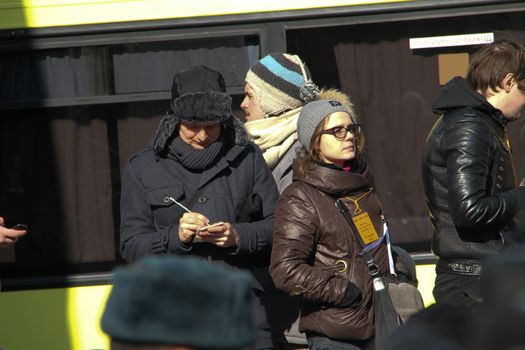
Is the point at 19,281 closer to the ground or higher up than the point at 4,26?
closer to the ground

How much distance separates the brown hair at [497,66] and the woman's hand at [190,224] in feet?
4.20

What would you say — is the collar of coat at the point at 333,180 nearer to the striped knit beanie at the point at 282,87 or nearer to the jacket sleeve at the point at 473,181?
the jacket sleeve at the point at 473,181

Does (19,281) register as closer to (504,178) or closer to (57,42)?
(57,42)

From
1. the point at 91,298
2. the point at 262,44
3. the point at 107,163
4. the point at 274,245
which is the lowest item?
the point at 91,298

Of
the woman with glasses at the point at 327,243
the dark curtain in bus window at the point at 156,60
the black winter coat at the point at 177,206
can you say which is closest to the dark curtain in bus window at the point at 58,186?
the dark curtain in bus window at the point at 156,60

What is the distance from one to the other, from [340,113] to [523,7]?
79.2 inches

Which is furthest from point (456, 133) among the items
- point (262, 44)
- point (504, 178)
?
point (262, 44)

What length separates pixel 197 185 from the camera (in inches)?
179

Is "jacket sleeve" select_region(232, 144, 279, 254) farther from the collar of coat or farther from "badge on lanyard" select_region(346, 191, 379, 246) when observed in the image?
"badge on lanyard" select_region(346, 191, 379, 246)

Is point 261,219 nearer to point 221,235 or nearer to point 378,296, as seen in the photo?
point 221,235

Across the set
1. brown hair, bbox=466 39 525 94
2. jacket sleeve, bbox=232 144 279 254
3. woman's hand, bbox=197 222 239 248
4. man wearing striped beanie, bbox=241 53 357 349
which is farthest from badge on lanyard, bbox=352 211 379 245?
brown hair, bbox=466 39 525 94

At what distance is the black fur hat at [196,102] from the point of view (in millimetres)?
4480

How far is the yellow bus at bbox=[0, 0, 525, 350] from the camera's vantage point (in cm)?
→ 606

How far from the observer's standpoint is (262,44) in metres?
6.04
